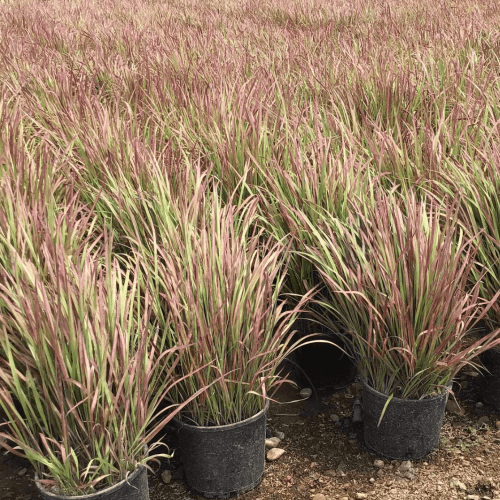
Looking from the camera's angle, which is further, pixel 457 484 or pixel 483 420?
pixel 483 420

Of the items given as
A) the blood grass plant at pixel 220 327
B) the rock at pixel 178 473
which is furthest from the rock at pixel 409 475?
the rock at pixel 178 473

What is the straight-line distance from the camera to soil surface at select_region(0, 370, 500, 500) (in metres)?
1.39

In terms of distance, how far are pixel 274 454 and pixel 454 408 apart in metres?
0.53

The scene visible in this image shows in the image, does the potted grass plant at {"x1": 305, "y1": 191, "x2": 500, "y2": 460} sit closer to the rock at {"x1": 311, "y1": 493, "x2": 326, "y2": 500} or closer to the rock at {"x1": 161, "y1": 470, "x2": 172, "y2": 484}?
the rock at {"x1": 311, "y1": 493, "x2": 326, "y2": 500}

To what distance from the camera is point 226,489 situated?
1400 millimetres

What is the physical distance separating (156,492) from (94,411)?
1.17 feet

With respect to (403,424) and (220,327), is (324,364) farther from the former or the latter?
(220,327)

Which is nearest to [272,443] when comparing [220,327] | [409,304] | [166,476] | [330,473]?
[330,473]

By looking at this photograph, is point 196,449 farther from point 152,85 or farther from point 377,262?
point 152,85

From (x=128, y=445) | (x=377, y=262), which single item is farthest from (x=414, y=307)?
(x=128, y=445)

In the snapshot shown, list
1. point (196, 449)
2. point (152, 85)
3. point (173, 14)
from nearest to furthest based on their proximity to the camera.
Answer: point (196, 449), point (152, 85), point (173, 14)

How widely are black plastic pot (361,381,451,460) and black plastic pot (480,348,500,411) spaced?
0.22m

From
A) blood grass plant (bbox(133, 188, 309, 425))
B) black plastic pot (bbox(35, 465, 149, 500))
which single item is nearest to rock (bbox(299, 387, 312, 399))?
blood grass plant (bbox(133, 188, 309, 425))

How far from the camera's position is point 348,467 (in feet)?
4.82
